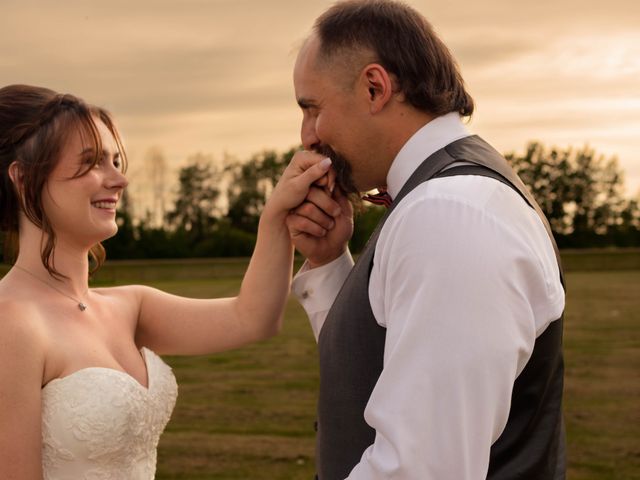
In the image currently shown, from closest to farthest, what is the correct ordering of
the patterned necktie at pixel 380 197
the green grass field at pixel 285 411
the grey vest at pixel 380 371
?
the grey vest at pixel 380 371, the patterned necktie at pixel 380 197, the green grass field at pixel 285 411

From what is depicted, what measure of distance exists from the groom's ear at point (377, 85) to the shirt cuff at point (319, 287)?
0.77m

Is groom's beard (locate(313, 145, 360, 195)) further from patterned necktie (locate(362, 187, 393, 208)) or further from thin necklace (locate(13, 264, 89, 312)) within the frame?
thin necklace (locate(13, 264, 89, 312))

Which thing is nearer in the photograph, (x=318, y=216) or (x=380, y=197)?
(x=380, y=197)

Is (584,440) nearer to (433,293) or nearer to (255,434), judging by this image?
(255,434)

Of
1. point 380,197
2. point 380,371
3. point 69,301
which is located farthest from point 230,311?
point 380,371

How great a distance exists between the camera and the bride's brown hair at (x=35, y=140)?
10.1 ft

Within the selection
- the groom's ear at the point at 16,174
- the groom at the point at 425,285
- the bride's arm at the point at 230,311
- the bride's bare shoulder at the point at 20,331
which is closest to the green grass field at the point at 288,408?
the bride's arm at the point at 230,311

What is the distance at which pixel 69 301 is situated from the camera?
3.26 m

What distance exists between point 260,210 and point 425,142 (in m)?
49.5

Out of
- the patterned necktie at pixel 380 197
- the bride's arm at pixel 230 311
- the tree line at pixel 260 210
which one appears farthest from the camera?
the tree line at pixel 260 210

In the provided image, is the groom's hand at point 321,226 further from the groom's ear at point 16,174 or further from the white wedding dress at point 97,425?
the groom's ear at point 16,174

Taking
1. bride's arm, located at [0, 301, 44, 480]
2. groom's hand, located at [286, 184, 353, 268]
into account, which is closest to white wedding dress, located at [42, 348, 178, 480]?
bride's arm, located at [0, 301, 44, 480]

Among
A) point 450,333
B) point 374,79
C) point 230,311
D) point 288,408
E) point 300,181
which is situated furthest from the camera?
point 288,408

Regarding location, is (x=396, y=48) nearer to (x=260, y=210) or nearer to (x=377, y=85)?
(x=377, y=85)
